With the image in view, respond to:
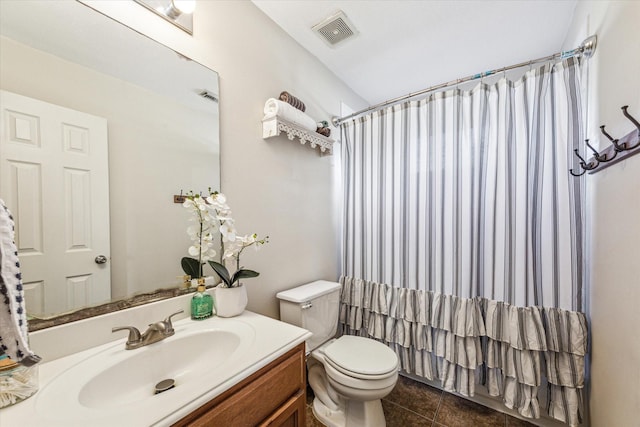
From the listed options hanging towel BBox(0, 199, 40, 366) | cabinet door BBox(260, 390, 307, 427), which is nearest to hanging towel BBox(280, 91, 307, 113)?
hanging towel BBox(0, 199, 40, 366)

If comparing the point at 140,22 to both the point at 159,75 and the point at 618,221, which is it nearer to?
the point at 159,75

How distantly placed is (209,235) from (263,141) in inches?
25.9

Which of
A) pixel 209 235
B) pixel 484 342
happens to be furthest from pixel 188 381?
pixel 484 342

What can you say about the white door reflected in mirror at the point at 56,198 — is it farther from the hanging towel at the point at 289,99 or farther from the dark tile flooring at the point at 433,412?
the dark tile flooring at the point at 433,412

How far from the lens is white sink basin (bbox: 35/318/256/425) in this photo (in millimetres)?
599

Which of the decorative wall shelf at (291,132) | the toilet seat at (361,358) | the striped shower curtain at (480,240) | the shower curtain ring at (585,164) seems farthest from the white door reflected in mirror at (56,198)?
the shower curtain ring at (585,164)

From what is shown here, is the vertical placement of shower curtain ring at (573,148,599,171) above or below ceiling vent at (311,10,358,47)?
below

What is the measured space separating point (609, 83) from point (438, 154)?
76cm

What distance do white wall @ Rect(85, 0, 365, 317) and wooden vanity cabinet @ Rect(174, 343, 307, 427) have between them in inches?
22.7

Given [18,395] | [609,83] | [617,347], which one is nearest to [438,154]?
[609,83]

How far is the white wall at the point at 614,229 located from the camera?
83cm

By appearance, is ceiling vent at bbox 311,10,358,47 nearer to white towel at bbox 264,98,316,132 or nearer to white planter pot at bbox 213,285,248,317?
white towel at bbox 264,98,316,132

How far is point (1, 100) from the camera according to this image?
712 millimetres

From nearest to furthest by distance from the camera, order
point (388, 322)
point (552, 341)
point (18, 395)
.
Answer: point (18, 395)
point (552, 341)
point (388, 322)
